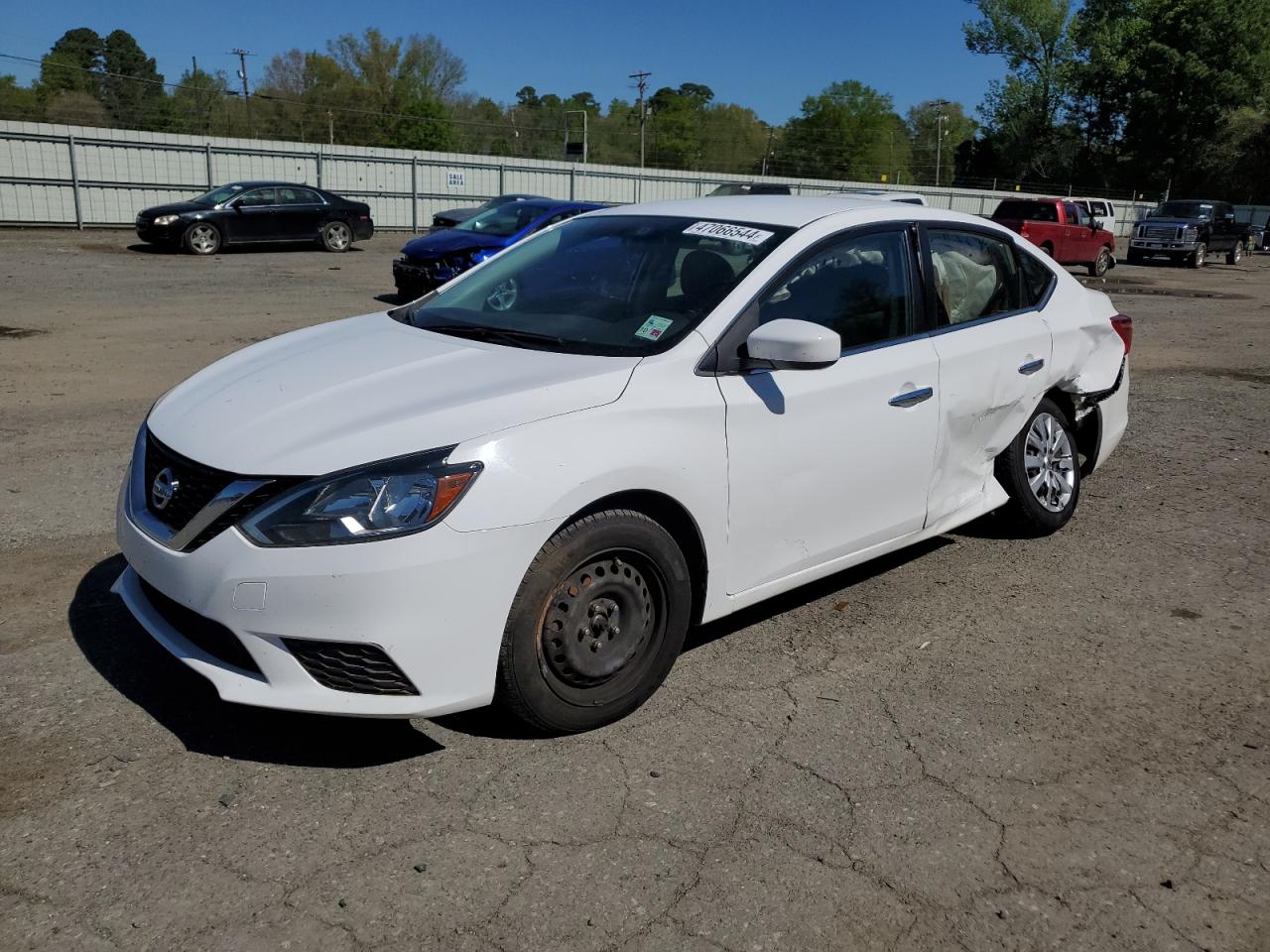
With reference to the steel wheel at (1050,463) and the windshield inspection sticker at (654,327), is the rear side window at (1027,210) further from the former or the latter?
the windshield inspection sticker at (654,327)

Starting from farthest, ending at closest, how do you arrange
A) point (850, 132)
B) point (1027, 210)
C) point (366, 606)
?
1. point (850, 132)
2. point (1027, 210)
3. point (366, 606)

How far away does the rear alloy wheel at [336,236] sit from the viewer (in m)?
23.7

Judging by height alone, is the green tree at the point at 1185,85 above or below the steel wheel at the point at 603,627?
above

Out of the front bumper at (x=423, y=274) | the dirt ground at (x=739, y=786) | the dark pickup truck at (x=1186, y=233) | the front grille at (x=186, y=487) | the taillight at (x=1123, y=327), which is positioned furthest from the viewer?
the dark pickup truck at (x=1186, y=233)

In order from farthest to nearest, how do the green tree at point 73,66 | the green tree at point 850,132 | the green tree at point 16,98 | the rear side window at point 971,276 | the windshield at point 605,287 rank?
the green tree at point 850,132 < the green tree at point 73,66 < the green tree at point 16,98 < the rear side window at point 971,276 < the windshield at point 605,287

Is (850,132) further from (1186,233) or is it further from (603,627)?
(603,627)

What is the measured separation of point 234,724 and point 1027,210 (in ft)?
84.0

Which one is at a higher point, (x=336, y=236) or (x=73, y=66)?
(x=73, y=66)

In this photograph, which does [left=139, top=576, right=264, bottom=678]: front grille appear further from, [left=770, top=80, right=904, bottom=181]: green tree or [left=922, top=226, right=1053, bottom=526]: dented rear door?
[left=770, top=80, right=904, bottom=181]: green tree

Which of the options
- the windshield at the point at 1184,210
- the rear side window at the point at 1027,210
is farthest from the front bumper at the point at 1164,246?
the rear side window at the point at 1027,210

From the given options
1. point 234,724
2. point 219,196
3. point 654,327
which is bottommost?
A: point 234,724

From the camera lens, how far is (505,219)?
15.4 meters

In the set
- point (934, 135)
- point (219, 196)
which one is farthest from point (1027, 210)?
point (934, 135)

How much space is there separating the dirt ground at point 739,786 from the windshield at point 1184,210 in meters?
30.8
